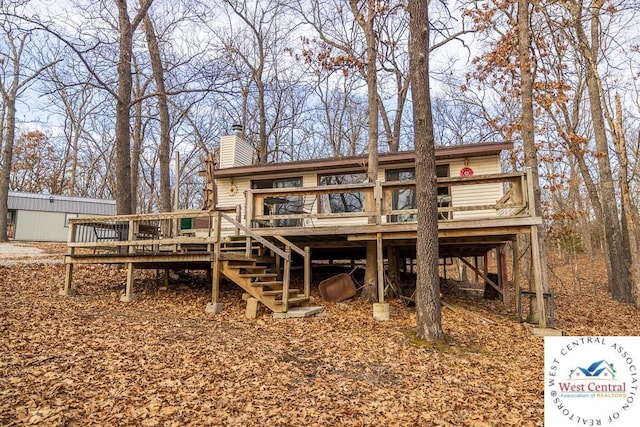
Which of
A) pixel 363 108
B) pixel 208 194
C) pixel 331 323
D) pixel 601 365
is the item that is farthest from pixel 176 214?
pixel 363 108

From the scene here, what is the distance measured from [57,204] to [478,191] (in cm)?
2379

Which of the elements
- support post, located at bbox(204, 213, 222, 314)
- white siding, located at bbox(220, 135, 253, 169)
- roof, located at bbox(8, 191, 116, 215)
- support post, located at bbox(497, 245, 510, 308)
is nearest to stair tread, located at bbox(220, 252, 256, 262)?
support post, located at bbox(204, 213, 222, 314)

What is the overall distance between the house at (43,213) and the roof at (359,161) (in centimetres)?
1641

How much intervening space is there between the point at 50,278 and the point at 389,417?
9.26 m

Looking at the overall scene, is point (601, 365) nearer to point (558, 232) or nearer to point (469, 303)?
point (469, 303)

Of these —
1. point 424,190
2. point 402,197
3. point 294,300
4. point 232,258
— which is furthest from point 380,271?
point 402,197

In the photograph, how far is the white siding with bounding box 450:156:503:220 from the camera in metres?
10.5

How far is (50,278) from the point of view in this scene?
31.6 feet

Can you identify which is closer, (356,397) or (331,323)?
(356,397)

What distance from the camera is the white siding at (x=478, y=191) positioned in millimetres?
10547

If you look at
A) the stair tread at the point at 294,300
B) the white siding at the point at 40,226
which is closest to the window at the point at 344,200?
the stair tread at the point at 294,300

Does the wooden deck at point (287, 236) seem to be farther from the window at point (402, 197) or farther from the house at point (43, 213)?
the house at point (43, 213)

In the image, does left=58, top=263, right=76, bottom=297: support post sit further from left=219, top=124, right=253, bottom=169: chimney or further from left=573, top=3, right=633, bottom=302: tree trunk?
left=573, top=3, right=633, bottom=302: tree trunk

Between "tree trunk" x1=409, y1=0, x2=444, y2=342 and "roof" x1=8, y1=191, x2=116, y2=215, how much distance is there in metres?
23.8
